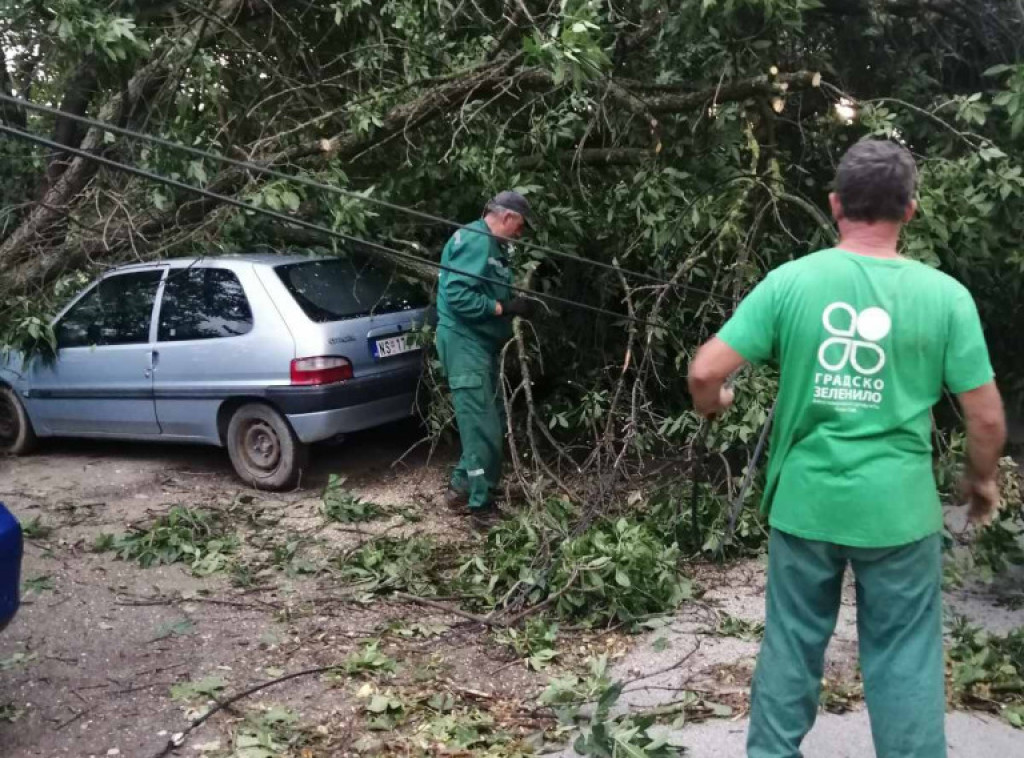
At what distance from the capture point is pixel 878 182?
2.68 meters

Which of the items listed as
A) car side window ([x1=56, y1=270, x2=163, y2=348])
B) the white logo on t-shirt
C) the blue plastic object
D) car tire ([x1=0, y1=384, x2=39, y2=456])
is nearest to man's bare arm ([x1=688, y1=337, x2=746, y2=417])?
the white logo on t-shirt

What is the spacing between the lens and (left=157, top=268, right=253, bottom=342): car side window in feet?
22.8

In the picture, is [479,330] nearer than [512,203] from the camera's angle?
No

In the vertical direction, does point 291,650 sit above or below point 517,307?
below

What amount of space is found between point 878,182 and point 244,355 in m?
5.01

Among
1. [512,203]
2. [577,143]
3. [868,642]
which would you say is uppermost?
[577,143]

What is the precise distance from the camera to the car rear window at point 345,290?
22.6ft

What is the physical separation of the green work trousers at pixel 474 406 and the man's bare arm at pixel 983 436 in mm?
3610

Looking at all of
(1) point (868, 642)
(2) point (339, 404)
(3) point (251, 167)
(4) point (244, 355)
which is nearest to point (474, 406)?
(2) point (339, 404)

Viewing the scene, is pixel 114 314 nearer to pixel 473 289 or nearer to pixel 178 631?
pixel 473 289

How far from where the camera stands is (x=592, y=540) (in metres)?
5.00

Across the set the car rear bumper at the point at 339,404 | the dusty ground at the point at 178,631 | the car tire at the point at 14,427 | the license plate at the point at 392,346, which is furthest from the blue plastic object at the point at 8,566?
the car tire at the point at 14,427

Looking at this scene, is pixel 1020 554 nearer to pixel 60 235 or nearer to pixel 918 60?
pixel 918 60

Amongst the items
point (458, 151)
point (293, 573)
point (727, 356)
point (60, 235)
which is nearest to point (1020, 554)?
point (727, 356)
